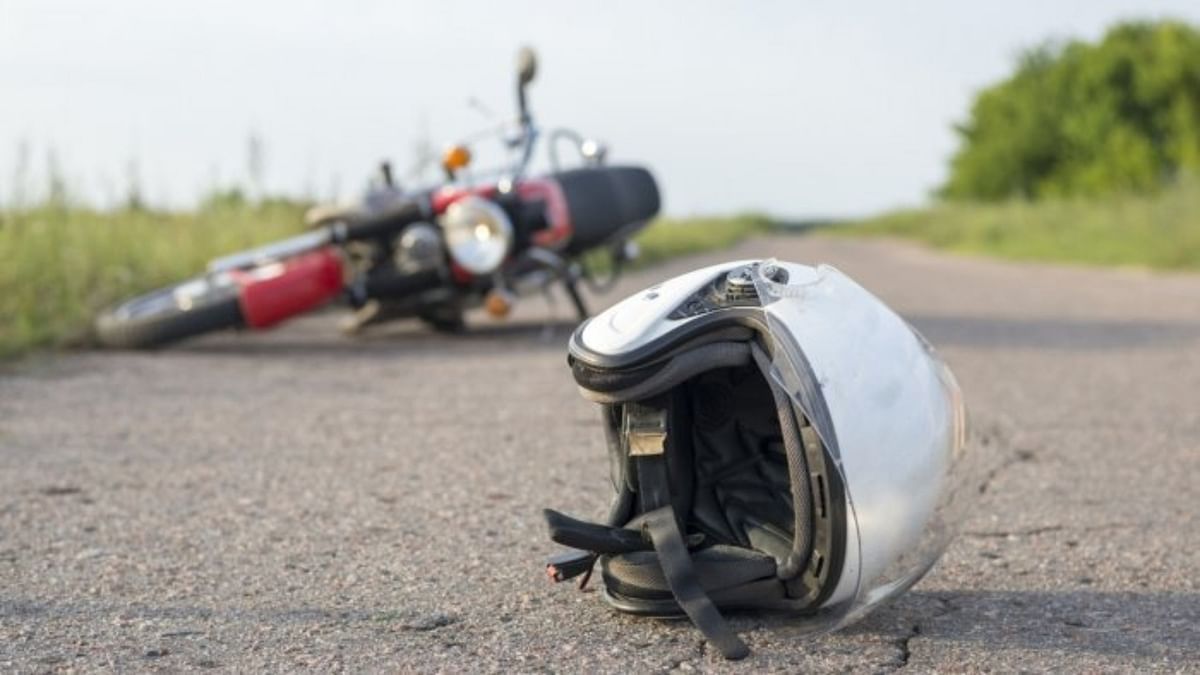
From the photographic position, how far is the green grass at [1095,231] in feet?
65.4

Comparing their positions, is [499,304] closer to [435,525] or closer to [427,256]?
[427,256]

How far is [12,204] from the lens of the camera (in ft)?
30.0

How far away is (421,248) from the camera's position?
7.61 meters

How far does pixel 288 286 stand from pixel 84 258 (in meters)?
1.94

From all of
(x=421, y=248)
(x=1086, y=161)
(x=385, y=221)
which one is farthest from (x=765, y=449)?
(x=1086, y=161)

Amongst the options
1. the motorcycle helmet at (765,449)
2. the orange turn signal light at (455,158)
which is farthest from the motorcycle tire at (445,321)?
the motorcycle helmet at (765,449)

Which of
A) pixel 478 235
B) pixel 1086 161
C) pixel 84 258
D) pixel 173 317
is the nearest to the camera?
pixel 173 317

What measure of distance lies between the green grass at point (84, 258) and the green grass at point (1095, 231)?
11.8m

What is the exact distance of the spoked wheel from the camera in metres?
7.43

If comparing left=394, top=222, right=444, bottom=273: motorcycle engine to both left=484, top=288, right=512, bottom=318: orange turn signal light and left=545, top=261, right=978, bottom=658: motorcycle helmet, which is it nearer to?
left=484, top=288, right=512, bottom=318: orange turn signal light

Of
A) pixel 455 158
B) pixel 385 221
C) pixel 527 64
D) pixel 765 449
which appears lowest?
pixel 765 449

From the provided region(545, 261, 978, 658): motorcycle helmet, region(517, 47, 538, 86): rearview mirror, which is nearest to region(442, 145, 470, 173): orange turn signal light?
region(517, 47, 538, 86): rearview mirror

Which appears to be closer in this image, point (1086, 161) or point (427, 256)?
point (427, 256)

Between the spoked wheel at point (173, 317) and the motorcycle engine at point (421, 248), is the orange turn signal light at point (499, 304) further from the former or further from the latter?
the spoked wheel at point (173, 317)
